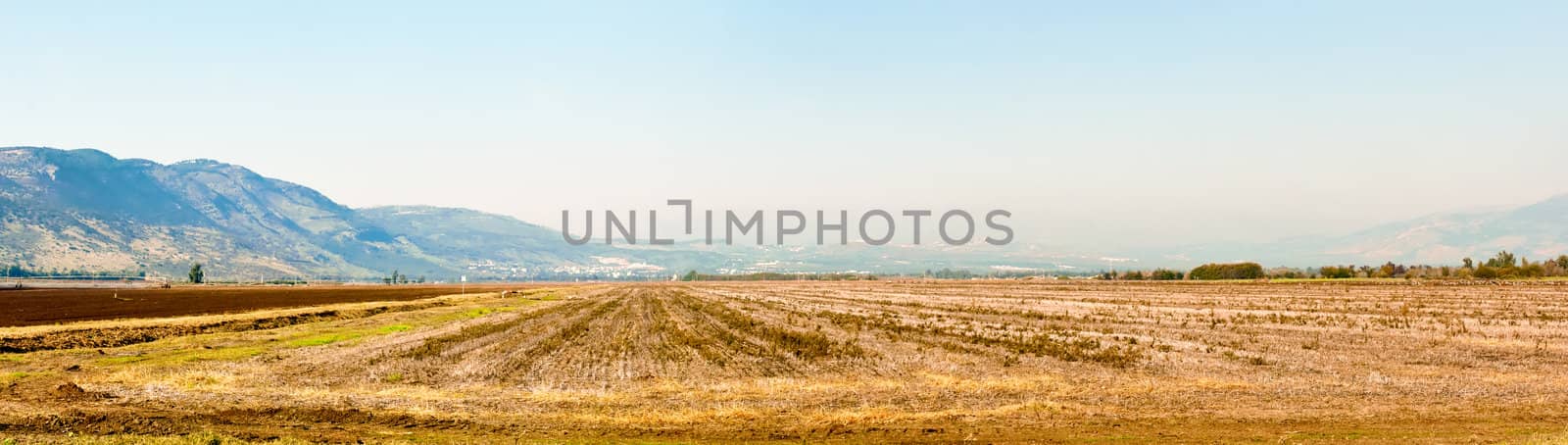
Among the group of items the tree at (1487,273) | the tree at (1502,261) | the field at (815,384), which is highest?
the tree at (1502,261)

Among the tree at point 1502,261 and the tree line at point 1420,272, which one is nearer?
the tree line at point 1420,272

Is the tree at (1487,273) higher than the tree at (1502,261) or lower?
lower

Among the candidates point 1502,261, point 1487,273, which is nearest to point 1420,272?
point 1502,261

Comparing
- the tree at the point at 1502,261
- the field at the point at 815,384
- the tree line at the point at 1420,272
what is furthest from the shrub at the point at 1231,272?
the field at the point at 815,384

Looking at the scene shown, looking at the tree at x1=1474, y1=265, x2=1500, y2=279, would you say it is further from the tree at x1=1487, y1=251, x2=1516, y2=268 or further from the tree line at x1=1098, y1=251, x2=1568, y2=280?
the tree at x1=1487, y1=251, x2=1516, y2=268

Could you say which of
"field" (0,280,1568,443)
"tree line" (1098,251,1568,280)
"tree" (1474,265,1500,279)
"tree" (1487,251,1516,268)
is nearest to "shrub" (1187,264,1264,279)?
"tree line" (1098,251,1568,280)

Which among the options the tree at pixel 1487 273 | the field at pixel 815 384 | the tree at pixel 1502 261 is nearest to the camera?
the field at pixel 815 384

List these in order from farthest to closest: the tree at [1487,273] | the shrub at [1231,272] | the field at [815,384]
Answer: the shrub at [1231,272], the tree at [1487,273], the field at [815,384]

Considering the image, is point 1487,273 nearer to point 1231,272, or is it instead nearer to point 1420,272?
point 1420,272

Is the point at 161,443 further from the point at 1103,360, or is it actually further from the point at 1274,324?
the point at 1274,324

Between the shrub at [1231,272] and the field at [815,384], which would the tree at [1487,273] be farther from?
the field at [815,384]
